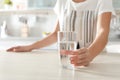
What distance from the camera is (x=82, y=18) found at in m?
1.62

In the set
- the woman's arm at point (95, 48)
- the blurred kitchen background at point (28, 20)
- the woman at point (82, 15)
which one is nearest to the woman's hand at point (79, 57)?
the woman's arm at point (95, 48)

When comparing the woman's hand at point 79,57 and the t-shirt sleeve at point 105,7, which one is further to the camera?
the t-shirt sleeve at point 105,7

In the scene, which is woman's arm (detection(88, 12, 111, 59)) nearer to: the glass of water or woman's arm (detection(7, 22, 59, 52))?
the glass of water

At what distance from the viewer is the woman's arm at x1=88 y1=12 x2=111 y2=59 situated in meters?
1.17

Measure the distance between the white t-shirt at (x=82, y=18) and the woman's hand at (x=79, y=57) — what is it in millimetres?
518

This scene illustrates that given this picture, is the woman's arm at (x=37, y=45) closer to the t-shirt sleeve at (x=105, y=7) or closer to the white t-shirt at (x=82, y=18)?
the white t-shirt at (x=82, y=18)

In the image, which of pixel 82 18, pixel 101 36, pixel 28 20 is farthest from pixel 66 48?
pixel 28 20

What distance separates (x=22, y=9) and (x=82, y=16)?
2127 millimetres

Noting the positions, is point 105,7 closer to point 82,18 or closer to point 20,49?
point 82,18

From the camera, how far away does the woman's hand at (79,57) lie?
3.29 feet

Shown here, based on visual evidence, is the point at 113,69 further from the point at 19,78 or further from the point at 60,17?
the point at 60,17

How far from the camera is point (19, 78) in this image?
87 centimetres

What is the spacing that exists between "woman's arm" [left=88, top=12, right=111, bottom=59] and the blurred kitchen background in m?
2.09

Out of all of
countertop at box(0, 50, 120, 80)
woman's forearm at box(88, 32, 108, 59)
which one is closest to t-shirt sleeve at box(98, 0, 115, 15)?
woman's forearm at box(88, 32, 108, 59)
